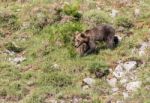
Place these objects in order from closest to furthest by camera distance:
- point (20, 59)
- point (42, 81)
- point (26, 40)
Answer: point (42, 81)
point (20, 59)
point (26, 40)

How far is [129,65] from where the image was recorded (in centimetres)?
913

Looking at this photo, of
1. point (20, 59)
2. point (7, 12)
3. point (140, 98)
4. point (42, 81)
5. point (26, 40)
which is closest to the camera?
point (140, 98)

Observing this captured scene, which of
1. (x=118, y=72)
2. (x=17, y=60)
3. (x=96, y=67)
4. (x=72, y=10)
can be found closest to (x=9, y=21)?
(x=72, y=10)

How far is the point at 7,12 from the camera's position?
37.3 ft

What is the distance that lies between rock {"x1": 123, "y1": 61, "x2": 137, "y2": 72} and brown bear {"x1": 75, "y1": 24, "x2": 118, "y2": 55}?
0.70 meters

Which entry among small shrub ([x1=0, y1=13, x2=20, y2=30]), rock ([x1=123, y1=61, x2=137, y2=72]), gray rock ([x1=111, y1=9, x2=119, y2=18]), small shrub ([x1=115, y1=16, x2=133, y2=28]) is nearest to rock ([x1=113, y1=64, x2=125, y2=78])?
rock ([x1=123, y1=61, x2=137, y2=72])

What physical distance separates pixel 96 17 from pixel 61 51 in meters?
1.42

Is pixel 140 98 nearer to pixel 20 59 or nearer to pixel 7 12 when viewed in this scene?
pixel 20 59

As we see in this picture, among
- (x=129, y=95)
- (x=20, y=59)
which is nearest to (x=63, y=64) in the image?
(x=20, y=59)

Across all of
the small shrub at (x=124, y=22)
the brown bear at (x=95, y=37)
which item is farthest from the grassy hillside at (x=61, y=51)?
the brown bear at (x=95, y=37)

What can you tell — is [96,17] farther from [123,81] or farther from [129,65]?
[123,81]

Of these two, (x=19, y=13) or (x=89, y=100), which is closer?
(x=89, y=100)

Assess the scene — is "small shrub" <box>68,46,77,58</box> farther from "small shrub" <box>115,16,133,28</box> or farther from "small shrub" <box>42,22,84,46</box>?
"small shrub" <box>115,16,133,28</box>

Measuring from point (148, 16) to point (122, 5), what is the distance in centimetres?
89
